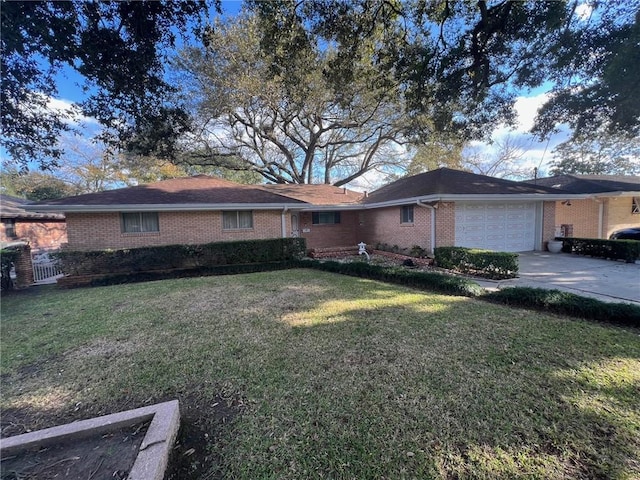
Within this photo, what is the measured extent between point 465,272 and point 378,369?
7.39 m

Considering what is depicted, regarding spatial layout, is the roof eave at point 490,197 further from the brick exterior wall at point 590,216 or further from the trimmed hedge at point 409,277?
the trimmed hedge at point 409,277

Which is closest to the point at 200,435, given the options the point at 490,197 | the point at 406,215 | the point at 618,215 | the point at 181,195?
the point at 181,195

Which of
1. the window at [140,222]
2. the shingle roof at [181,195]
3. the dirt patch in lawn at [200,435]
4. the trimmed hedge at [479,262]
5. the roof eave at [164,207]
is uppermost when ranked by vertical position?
the shingle roof at [181,195]

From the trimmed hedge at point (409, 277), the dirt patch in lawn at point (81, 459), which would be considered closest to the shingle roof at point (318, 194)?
the trimmed hedge at point (409, 277)

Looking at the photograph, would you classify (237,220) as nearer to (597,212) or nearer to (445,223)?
(445,223)

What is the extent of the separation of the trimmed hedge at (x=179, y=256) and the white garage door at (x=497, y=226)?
6890 millimetres

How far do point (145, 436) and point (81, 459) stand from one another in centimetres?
43

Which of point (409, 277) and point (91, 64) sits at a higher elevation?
point (91, 64)

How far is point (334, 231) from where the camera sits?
56.5 ft

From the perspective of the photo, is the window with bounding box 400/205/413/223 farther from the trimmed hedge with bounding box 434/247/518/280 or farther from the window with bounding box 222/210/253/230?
the window with bounding box 222/210/253/230

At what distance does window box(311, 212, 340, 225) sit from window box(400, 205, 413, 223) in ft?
14.7

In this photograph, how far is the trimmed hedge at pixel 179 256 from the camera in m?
9.80

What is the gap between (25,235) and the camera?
22016 millimetres

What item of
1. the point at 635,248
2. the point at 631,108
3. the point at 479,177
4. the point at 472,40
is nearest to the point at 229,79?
the point at 472,40
